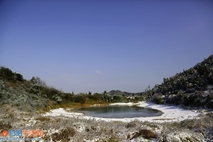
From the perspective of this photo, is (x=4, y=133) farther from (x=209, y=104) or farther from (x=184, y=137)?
(x=209, y=104)

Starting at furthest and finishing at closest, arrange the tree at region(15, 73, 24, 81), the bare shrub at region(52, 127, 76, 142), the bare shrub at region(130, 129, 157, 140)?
the tree at region(15, 73, 24, 81) → the bare shrub at region(52, 127, 76, 142) → the bare shrub at region(130, 129, 157, 140)

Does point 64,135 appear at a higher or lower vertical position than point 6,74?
lower

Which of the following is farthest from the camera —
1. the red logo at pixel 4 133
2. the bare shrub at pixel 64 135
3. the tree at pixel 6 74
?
the tree at pixel 6 74

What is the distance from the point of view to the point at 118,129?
38.0ft

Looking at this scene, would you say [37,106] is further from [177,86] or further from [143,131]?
[177,86]

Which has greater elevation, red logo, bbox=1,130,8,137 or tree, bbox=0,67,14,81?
tree, bbox=0,67,14,81

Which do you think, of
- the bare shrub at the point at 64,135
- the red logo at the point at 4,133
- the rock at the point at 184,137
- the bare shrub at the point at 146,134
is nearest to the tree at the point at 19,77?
the red logo at the point at 4,133

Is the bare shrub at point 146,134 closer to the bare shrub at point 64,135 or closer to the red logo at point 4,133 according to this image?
the bare shrub at point 64,135

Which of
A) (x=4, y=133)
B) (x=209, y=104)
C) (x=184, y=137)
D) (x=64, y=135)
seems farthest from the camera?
(x=209, y=104)

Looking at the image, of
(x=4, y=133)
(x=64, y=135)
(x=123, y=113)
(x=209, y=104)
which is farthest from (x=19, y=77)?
(x=209, y=104)

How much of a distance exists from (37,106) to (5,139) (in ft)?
69.5

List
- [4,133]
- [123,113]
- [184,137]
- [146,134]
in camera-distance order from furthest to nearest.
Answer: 1. [123,113]
2. [4,133]
3. [146,134]
4. [184,137]

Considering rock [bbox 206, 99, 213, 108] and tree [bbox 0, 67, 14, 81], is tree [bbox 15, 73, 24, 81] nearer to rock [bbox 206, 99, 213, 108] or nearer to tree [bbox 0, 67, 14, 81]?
tree [bbox 0, 67, 14, 81]

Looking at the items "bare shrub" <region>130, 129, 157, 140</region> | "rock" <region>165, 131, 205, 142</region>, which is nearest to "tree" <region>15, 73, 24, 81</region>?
"bare shrub" <region>130, 129, 157, 140</region>
